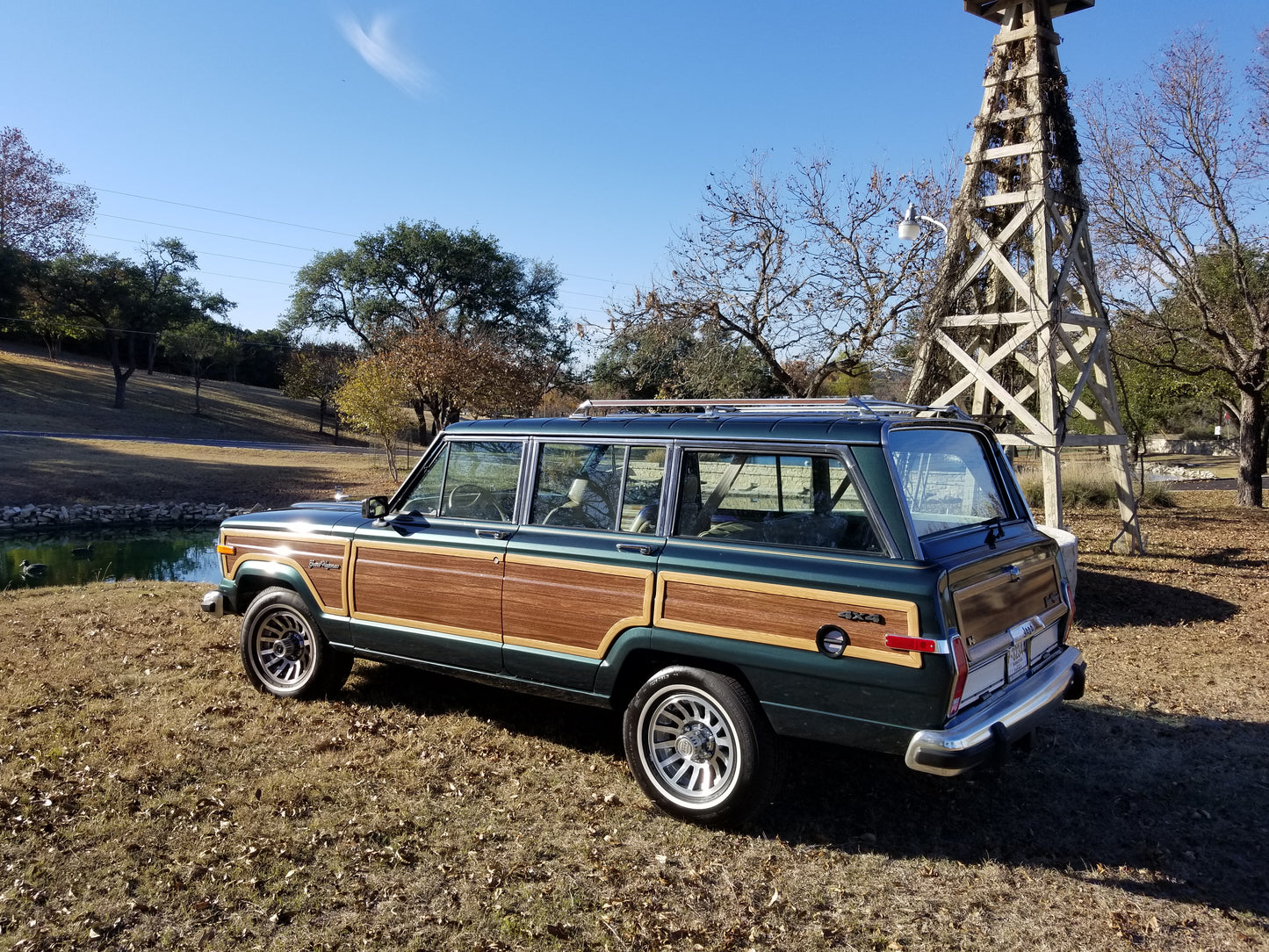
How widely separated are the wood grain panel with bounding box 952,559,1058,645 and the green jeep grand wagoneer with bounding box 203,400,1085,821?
0.06ft

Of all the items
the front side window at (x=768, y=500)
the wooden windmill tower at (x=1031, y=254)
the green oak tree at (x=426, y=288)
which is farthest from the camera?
the green oak tree at (x=426, y=288)

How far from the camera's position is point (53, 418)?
128 ft

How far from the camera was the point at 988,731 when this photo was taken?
3.62 metres

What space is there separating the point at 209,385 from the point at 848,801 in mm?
60762

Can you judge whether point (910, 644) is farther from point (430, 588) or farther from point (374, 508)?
point (374, 508)

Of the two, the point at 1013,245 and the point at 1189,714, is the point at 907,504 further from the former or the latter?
the point at 1013,245

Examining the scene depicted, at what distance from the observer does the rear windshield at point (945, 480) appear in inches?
158

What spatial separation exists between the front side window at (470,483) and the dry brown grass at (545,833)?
1.41 m

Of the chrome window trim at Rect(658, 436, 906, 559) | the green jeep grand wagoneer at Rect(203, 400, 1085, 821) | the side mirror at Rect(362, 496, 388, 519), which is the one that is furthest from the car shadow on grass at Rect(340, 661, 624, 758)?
the chrome window trim at Rect(658, 436, 906, 559)

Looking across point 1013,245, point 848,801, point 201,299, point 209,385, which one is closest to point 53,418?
point 209,385

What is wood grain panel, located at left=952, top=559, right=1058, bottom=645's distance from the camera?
146 inches

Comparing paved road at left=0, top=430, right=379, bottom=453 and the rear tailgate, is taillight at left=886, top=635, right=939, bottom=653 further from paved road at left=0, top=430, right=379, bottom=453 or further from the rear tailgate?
paved road at left=0, top=430, right=379, bottom=453

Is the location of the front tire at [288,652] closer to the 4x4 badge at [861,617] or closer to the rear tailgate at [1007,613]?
the 4x4 badge at [861,617]

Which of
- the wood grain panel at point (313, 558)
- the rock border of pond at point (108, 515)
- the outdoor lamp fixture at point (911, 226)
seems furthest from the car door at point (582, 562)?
the rock border of pond at point (108, 515)
